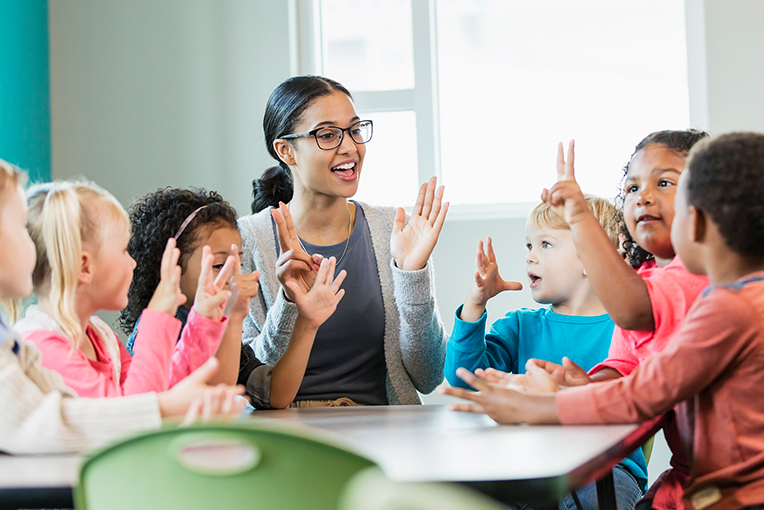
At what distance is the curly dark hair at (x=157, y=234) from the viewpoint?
1770mm

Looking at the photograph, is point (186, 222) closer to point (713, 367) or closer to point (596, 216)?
point (596, 216)

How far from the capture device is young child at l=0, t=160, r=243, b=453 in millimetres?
938

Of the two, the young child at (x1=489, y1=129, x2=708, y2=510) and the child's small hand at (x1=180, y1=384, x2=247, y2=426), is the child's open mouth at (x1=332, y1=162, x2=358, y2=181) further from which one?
the child's small hand at (x1=180, y1=384, x2=247, y2=426)

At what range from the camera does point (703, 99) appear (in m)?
3.02

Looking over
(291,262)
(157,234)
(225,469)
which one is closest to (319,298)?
(291,262)

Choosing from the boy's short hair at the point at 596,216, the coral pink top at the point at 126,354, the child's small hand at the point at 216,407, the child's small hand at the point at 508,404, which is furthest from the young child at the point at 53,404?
the boy's short hair at the point at 596,216

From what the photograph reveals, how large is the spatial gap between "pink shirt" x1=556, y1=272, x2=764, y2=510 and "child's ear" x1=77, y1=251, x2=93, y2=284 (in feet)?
2.83

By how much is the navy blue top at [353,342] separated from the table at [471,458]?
642 millimetres

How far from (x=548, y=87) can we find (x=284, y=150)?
1.65m

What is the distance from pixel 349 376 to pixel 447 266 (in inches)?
53.3

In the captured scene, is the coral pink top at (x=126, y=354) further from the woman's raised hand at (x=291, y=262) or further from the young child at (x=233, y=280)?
the woman's raised hand at (x=291, y=262)

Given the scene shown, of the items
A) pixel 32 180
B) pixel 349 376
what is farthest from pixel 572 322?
pixel 32 180

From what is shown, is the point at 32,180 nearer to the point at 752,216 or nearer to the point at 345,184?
the point at 345,184

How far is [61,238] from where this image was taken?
1.24 m
